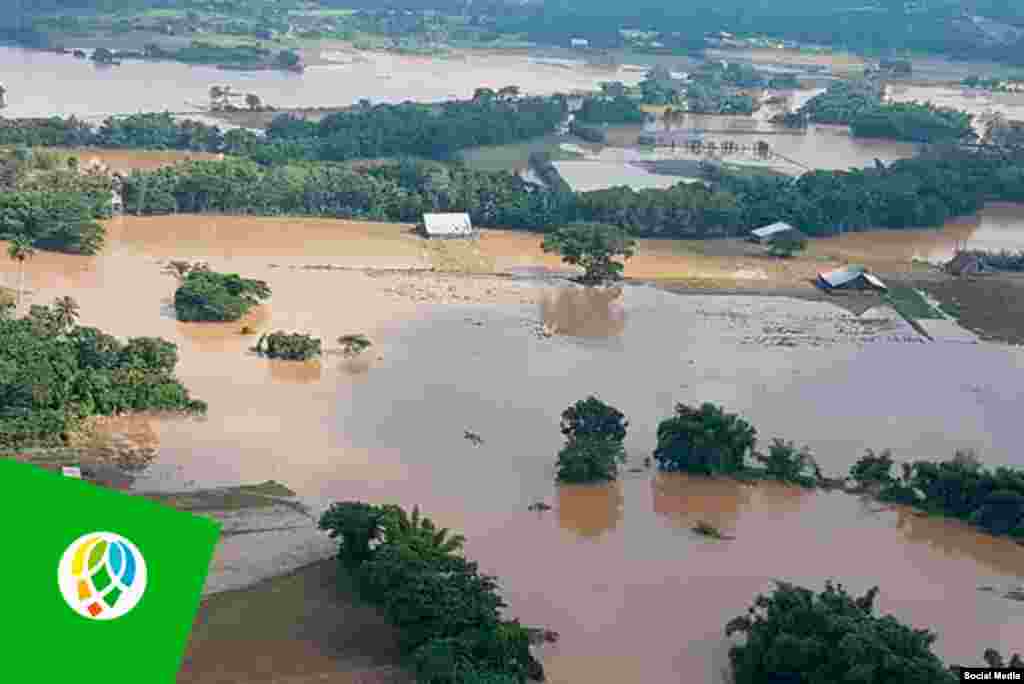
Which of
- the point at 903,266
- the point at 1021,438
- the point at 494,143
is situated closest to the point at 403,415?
the point at 1021,438

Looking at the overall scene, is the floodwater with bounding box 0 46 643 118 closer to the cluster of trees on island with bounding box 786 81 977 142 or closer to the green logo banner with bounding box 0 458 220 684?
the cluster of trees on island with bounding box 786 81 977 142

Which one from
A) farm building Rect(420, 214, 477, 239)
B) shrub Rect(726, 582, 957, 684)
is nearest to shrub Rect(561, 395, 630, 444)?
shrub Rect(726, 582, 957, 684)

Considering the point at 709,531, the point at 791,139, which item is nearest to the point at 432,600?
the point at 709,531

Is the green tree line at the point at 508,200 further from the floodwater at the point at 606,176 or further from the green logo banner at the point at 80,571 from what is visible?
the green logo banner at the point at 80,571

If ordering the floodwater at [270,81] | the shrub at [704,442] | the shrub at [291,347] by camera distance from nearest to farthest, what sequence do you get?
1. the shrub at [704,442]
2. the shrub at [291,347]
3. the floodwater at [270,81]

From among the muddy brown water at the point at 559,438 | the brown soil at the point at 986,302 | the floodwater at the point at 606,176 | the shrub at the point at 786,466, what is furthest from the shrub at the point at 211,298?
the brown soil at the point at 986,302

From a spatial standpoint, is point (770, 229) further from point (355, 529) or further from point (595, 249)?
point (355, 529)

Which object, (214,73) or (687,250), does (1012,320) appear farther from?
(214,73)
